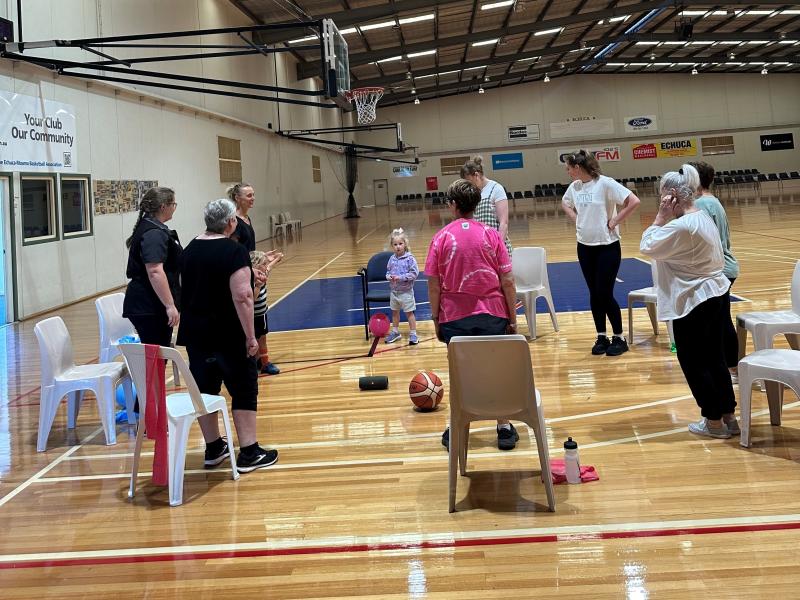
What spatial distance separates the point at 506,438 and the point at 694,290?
1352mm

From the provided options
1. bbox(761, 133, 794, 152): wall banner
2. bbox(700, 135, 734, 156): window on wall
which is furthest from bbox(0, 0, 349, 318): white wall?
bbox(761, 133, 794, 152): wall banner

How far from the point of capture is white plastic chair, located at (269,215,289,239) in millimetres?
24241

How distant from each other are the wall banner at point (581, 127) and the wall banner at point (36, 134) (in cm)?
3178

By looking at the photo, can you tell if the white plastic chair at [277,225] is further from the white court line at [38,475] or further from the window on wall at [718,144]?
the window on wall at [718,144]

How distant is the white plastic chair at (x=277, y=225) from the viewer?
2424 cm

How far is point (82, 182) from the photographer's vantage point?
40.3 feet

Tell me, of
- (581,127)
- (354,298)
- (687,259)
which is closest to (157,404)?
(687,259)

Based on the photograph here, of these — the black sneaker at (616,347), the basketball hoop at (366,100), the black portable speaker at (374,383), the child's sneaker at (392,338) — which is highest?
the basketball hoop at (366,100)

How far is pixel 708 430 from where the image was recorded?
411 centimetres

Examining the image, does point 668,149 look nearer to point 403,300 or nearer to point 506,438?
point 403,300

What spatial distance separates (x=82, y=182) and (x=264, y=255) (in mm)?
7920

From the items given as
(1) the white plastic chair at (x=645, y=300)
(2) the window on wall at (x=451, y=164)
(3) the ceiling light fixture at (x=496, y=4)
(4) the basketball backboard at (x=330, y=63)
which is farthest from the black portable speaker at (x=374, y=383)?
(2) the window on wall at (x=451, y=164)

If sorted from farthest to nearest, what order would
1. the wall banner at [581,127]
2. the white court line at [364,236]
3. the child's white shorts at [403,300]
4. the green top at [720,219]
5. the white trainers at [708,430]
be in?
the wall banner at [581,127]
the white court line at [364,236]
the child's white shorts at [403,300]
the green top at [720,219]
the white trainers at [708,430]

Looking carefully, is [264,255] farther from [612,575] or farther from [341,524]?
[612,575]
